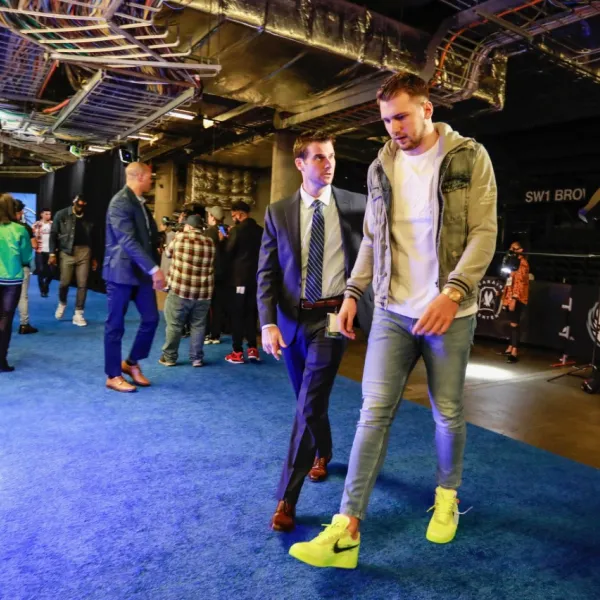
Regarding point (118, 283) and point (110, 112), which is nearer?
point (118, 283)

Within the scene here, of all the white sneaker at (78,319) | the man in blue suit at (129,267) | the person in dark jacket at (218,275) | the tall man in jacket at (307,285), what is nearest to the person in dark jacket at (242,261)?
the person in dark jacket at (218,275)

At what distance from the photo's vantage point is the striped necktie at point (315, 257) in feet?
7.66

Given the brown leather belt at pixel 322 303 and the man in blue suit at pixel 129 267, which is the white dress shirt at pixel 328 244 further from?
the man in blue suit at pixel 129 267

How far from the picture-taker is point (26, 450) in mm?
3018

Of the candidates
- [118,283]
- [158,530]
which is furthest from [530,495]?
[118,283]

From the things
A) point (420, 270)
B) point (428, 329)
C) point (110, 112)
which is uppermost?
point (110, 112)

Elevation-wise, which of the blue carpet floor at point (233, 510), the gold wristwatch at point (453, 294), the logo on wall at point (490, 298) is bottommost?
the blue carpet floor at point (233, 510)

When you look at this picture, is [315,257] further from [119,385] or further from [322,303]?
[119,385]

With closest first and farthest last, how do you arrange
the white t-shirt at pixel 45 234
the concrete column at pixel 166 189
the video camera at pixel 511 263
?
the video camera at pixel 511 263
the white t-shirt at pixel 45 234
the concrete column at pixel 166 189

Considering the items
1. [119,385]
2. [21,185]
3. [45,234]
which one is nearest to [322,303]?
[119,385]

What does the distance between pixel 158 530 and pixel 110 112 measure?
16.9 feet

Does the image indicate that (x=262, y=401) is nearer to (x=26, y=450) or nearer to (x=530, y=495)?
(x=26, y=450)

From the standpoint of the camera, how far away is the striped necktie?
2.33 meters

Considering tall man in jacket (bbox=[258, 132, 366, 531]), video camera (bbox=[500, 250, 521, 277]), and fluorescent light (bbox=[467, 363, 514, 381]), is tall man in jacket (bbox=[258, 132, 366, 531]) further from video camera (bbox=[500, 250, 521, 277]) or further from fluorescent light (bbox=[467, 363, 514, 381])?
video camera (bbox=[500, 250, 521, 277])
